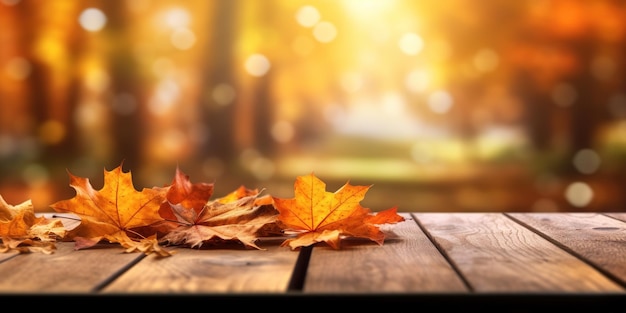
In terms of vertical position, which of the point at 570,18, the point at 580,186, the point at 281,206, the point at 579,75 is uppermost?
the point at 570,18

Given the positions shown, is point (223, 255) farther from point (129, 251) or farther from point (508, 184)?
point (508, 184)

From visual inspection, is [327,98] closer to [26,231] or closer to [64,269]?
[26,231]

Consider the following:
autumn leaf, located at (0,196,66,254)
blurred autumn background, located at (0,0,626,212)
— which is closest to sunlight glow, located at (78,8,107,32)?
blurred autumn background, located at (0,0,626,212)

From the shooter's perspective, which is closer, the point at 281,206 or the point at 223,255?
the point at 223,255

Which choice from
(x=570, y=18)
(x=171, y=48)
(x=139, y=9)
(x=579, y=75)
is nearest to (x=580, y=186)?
(x=579, y=75)

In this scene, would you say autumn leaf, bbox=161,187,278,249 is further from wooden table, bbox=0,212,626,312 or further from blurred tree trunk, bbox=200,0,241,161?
blurred tree trunk, bbox=200,0,241,161

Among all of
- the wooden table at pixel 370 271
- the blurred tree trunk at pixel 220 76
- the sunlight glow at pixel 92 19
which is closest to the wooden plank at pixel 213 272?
the wooden table at pixel 370 271

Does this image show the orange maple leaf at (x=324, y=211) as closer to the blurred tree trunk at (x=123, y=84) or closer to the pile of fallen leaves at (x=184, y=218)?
the pile of fallen leaves at (x=184, y=218)
